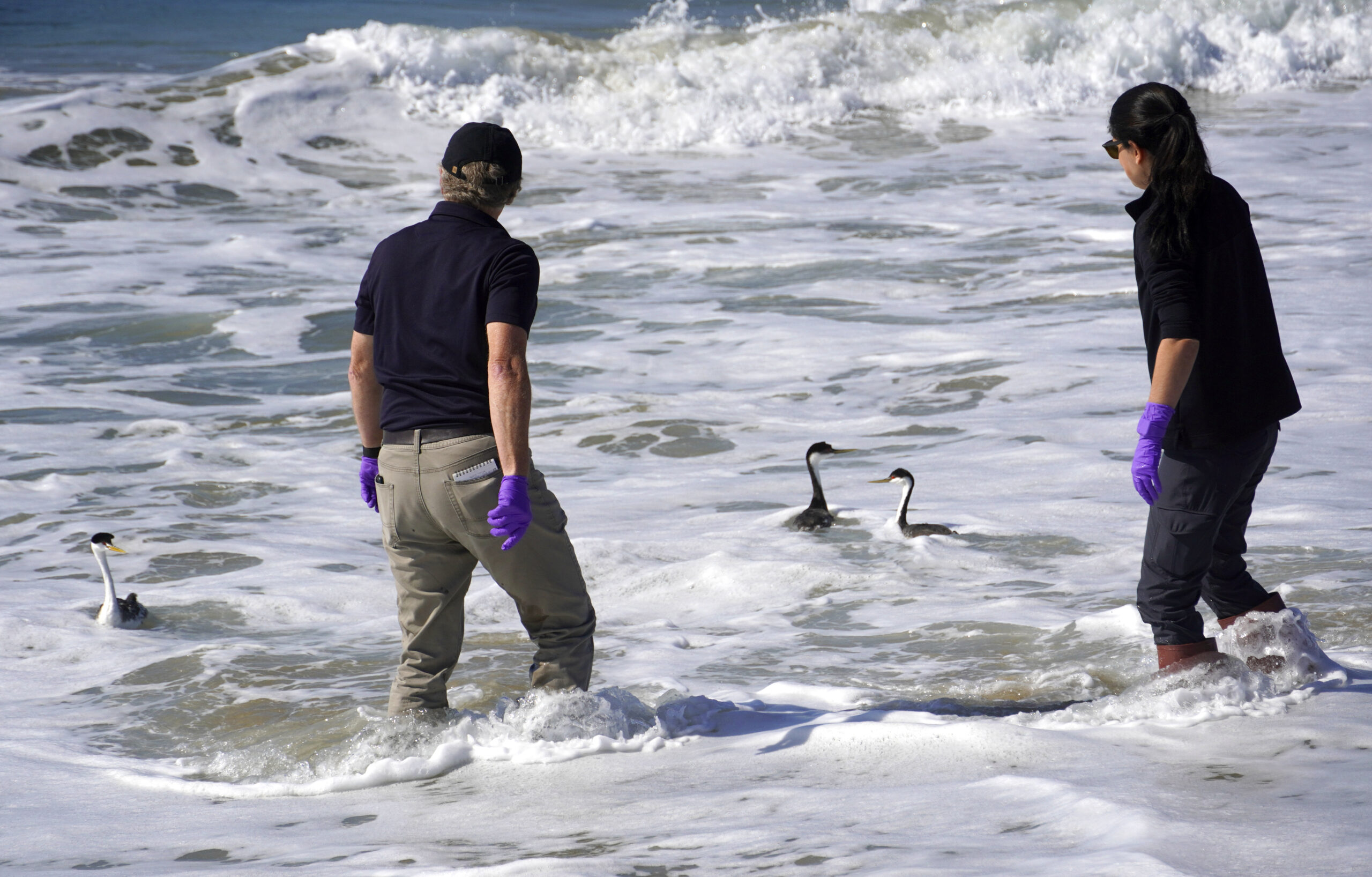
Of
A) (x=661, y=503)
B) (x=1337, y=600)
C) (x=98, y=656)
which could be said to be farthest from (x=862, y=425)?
(x=98, y=656)

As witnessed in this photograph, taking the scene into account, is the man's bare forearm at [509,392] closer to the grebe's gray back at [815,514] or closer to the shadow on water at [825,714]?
the shadow on water at [825,714]

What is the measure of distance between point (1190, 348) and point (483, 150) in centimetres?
207

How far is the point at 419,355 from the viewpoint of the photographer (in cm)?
381

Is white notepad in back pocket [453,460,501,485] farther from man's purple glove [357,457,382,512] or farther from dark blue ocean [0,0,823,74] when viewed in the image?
dark blue ocean [0,0,823,74]

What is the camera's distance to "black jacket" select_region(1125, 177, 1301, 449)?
3660 millimetres

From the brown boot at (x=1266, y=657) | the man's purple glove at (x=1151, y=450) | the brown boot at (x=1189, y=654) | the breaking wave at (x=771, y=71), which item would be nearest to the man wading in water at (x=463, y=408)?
the man's purple glove at (x=1151, y=450)

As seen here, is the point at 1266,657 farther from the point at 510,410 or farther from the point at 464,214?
the point at 464,214

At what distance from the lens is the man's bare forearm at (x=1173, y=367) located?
3.63 m

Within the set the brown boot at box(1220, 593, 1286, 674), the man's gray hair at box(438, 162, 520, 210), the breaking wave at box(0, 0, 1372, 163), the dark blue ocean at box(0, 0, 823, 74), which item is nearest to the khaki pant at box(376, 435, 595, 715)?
the man's gray hair at box(438, 162, 520, 210)

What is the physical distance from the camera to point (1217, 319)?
3713 millimetres

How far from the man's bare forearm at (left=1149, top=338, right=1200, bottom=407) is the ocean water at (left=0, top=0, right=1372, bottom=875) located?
971 millimetres

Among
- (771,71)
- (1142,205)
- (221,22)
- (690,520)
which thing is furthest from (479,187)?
(221,22)

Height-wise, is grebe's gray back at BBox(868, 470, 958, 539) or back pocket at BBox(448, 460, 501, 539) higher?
back pocket at BBox(448, 460, 501, 539)

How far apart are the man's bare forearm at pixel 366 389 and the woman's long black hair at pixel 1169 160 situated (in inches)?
91.8
